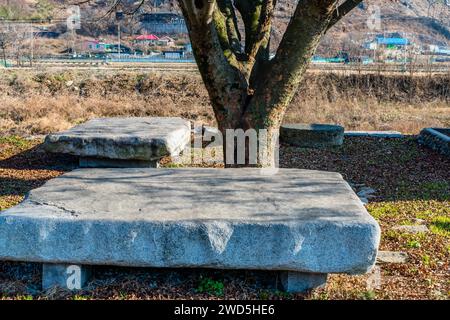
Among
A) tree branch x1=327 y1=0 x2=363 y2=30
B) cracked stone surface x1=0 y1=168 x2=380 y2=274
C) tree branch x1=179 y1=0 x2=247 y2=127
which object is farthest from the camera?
tree branch x1=327 y1=0 x2=363 y2=30

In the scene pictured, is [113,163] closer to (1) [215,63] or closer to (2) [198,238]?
(1) [215,63]

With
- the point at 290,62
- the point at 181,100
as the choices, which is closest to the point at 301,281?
the point at 290,62

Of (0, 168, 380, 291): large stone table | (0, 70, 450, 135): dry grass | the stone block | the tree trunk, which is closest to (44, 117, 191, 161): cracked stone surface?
the tree trunk

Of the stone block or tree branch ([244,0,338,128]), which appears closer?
tree branch ([244,0,338,128])

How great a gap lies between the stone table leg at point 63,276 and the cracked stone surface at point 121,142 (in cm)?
416

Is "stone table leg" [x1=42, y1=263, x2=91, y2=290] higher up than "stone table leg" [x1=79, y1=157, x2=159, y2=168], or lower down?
lower down

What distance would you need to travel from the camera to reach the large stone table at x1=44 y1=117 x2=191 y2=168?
26.4 ft

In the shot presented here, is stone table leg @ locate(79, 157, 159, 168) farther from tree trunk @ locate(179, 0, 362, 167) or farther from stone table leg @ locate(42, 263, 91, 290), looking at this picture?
stone table leg @ locate(42, 263, 91, 290)

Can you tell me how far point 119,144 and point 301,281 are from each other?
4.83m

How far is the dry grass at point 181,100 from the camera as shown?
14828mm

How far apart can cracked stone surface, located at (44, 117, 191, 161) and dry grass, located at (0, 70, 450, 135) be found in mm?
4285

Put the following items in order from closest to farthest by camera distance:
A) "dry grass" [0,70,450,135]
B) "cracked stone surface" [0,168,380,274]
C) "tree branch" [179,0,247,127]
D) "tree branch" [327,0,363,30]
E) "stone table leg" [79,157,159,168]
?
"cracked stone surface" [0,168,380,274] < "tree branch" [179,0,247,127] < "tree branch" [327,0,363,30] < "stone table leg" [79,157,159,168] < "dry grass" [0,70,450,135]

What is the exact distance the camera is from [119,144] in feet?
26.7

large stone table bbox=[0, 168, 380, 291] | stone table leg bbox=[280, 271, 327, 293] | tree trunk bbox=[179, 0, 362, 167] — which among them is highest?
tree trunk bbox=[179, 0, 362, 167]
